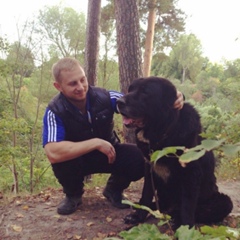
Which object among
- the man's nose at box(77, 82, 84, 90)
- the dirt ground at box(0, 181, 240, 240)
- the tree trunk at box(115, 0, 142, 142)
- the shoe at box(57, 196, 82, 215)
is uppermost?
the tree trunk at box(115, 0, 142, 142)

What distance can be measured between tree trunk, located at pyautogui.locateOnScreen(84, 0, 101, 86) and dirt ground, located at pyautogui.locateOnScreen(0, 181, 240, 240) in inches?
141

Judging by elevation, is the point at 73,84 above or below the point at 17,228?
above

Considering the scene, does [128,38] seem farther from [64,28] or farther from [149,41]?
[64,28]

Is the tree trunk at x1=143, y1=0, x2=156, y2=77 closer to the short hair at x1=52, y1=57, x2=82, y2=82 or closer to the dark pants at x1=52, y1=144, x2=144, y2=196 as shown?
the dark pants at x1=52, y1=144, x2=144, y2=196

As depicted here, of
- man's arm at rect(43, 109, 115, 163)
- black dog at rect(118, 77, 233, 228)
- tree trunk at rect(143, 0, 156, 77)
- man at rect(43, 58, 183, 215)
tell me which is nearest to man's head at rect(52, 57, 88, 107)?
man at rect(43, 58, 183, 215)

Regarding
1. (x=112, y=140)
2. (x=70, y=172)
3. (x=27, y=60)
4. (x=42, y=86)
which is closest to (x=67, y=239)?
(x=70, y=172)

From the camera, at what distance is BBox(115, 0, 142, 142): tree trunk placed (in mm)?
5367


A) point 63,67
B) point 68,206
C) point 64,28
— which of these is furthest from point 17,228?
point 64,28

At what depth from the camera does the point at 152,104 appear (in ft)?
8.79

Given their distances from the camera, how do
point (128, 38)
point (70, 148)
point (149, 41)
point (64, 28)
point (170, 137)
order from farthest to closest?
point (64, 28)
point (149, 41)
point (128, 38)
point (70, 148)
point (170, 137)

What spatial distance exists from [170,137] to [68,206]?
4.95 ft

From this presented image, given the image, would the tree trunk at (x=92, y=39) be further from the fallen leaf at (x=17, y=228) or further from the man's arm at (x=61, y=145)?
the fallen leaf at (x=17, y=228)

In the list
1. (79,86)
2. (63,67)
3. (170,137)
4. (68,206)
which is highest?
(63,67)

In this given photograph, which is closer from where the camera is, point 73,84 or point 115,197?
point 73,84
